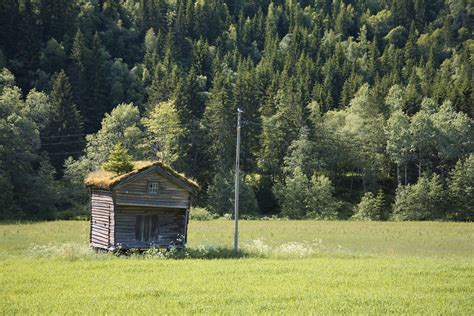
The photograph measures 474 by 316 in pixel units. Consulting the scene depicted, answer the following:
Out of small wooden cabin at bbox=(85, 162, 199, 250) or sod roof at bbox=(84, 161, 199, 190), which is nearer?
sod roof at bbox=(84, 161, 199, 190)

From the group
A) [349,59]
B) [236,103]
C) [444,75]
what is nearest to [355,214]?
[236,103]

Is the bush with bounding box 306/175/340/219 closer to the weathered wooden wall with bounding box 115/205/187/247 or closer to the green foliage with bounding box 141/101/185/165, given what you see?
the green foliage with bounding box 141/101/185/165

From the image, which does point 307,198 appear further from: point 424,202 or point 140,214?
point 140,214

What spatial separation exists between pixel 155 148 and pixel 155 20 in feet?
295

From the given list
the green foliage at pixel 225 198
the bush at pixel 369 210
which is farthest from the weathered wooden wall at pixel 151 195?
the bush at pixel 369 210

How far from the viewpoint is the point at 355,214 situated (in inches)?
3164

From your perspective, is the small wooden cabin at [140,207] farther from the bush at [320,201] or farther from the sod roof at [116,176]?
the bush at [320,201]

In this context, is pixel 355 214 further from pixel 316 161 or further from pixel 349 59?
pixel 349 59

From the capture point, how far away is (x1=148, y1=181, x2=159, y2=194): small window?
35.4 metres

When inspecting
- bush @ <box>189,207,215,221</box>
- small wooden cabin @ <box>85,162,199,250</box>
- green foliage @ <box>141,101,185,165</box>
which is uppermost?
green foliage @ <box>141,101,185,165</box>

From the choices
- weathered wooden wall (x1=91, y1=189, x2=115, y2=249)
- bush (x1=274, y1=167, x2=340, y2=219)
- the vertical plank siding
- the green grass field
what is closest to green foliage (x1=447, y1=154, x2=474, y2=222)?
bush (x1=274, y1=167, x2=340, y2=219)

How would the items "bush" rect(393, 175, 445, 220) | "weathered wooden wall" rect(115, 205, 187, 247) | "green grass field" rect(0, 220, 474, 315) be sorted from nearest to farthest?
1. "green grass field" rect(0, 220, 474, 315)
2. "weathered wooden wall" rect(115, 205, 187, 247)
3. "bush" rect(393, 175, 445, 220)

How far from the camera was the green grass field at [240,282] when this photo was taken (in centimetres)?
1967

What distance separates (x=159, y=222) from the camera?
1430 inches
